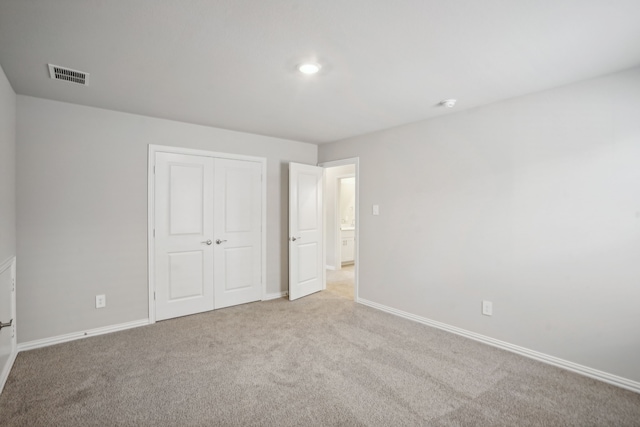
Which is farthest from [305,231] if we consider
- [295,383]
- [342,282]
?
[295,383]

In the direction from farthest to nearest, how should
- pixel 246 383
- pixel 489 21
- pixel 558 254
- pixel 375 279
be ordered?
1. pixel 375 279
2. pixel 558 254
3. pixel 246 383
4. pixel 489 21

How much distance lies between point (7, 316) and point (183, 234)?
1652 millimetres

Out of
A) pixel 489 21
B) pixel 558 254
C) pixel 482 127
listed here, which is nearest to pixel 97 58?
pixel 489 21

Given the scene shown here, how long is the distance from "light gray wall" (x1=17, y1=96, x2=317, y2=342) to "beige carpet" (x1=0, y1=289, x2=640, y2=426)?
369 millimetres

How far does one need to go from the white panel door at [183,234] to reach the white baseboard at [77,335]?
0.25 meters

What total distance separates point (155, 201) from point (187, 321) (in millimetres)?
1464

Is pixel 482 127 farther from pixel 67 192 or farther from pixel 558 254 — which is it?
pixel 67 192

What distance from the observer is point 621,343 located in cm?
231

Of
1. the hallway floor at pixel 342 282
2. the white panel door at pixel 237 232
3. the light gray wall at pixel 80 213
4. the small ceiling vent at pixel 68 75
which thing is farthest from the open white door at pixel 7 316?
the hallway floor at pixel 342 282

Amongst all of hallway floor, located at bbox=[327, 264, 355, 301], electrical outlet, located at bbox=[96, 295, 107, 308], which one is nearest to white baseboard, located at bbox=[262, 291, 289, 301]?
hallway floor, located at bbox=[327, 264, 355, 301]

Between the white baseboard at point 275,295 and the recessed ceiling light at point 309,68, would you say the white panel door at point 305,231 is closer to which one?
the white baseboard at point 275,295

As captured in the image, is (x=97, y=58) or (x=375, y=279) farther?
(x=375, y=279)

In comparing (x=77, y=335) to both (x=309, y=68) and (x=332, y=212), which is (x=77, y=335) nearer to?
(x=309, y=68)

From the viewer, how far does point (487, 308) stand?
10.0 feet
